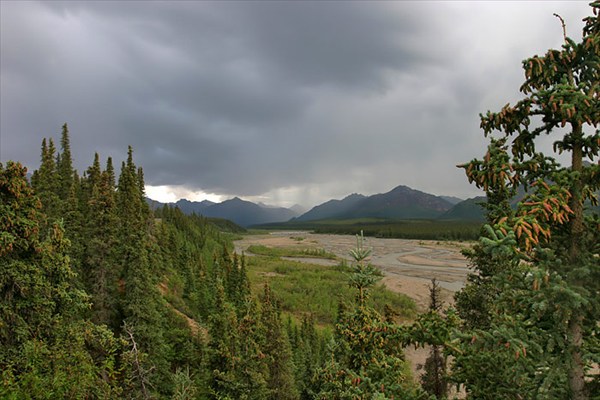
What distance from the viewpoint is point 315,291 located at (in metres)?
60.7

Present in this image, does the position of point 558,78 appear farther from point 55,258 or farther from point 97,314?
point 97,314

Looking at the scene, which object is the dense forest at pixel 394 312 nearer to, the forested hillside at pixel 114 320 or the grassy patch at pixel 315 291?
the forested hillside at pixel 114 320

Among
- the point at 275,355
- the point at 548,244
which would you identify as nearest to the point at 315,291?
the point at 275,355

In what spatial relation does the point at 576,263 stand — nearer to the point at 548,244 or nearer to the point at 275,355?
the point at 548,244

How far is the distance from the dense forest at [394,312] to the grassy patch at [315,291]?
21037 mm

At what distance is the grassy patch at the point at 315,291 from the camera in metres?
50.7

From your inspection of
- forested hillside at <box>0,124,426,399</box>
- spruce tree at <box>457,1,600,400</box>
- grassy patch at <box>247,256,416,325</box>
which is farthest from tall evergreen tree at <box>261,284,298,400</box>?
spruce tree at <box>457,1,600,400</box>

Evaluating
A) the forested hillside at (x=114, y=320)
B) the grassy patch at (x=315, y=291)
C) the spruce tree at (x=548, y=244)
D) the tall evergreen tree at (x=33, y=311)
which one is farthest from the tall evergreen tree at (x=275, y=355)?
the spruce tree at (x=548, y=244)

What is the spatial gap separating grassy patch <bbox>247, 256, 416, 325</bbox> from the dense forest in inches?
828

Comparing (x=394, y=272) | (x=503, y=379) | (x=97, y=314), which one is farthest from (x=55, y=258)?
(x=394, y=272)

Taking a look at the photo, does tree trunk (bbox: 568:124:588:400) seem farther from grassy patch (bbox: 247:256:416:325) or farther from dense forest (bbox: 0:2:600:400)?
grassy patch (bbox: 247:256:416:325)

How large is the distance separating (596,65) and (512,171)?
6.74 feet

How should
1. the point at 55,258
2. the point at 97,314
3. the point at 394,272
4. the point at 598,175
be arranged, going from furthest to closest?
the point at 394,272 < the point at 97,314 < the point at 55,258 < the point at 598,175

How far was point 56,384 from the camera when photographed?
10.2 m
